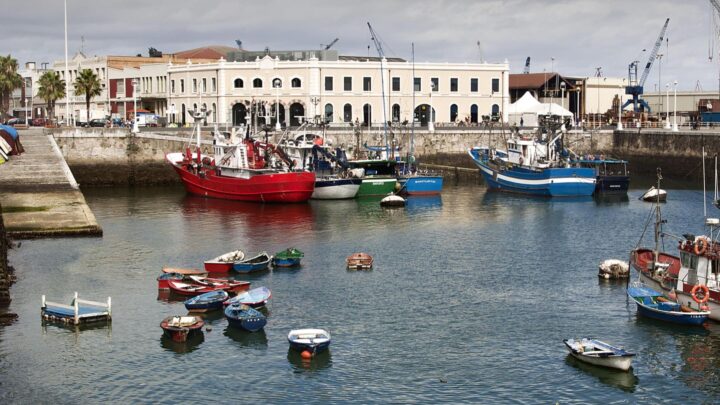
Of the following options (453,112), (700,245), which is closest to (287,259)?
(700,245)

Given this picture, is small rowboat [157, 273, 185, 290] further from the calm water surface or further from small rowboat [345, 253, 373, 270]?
small rowboat [345, 253, 373, 270]

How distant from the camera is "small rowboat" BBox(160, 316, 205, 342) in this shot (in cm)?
3994

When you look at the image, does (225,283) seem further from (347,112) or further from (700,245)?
(347,112)

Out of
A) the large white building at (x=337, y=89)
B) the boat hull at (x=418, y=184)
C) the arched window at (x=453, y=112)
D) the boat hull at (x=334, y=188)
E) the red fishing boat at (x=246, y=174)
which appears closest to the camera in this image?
the red fishing boat at (x=246, y=174)

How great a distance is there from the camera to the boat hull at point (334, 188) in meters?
89.5

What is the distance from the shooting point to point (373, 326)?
4222cm

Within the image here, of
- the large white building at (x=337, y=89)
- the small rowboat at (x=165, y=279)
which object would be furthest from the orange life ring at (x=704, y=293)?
the large white building at (x=337, y=89)

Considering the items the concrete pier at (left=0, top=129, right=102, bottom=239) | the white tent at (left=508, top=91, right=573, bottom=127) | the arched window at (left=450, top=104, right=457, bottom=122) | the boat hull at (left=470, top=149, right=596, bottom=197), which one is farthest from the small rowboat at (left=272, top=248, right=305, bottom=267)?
the white tent at (left=508, top=91, right=573, bottom=127)

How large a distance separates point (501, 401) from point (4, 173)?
204ft

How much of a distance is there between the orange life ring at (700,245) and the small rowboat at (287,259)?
2259 centimetres

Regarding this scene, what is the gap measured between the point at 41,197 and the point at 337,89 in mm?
56085

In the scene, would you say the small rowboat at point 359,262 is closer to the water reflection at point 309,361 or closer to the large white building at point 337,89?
the water reflection at point 309,361

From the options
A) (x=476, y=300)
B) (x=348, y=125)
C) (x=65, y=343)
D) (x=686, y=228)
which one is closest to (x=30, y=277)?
(x=65, y=343)

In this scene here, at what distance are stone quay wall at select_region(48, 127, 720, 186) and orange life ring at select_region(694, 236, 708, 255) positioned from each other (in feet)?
189
